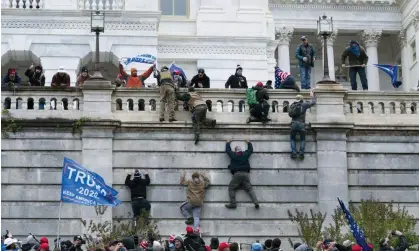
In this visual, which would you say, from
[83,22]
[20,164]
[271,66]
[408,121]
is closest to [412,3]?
[271,66]

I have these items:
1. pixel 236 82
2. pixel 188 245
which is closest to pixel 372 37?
pixel 236 82

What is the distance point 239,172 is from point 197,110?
2.22 metres

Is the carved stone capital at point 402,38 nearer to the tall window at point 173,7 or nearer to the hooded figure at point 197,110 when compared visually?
the tall window at point 173,7

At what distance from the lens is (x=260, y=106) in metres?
37.5

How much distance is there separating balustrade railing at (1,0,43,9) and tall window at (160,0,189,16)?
625cm

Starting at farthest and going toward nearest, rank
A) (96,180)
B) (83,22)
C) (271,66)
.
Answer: (271,66) < (83,22) < (96,180)

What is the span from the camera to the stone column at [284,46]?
70.8 metres

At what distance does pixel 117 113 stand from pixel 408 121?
8.89 meters

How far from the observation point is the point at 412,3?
227 feet

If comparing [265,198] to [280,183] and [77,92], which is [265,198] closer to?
[280,183]

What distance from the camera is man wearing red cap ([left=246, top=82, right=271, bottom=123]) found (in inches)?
1475

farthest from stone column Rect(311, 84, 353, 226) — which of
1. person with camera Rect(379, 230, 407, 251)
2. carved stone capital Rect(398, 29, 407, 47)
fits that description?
carved stone capital Rect(398, 29, 407, 47)

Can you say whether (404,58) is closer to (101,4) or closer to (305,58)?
(101,4)

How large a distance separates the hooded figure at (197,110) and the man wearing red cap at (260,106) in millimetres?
1234
